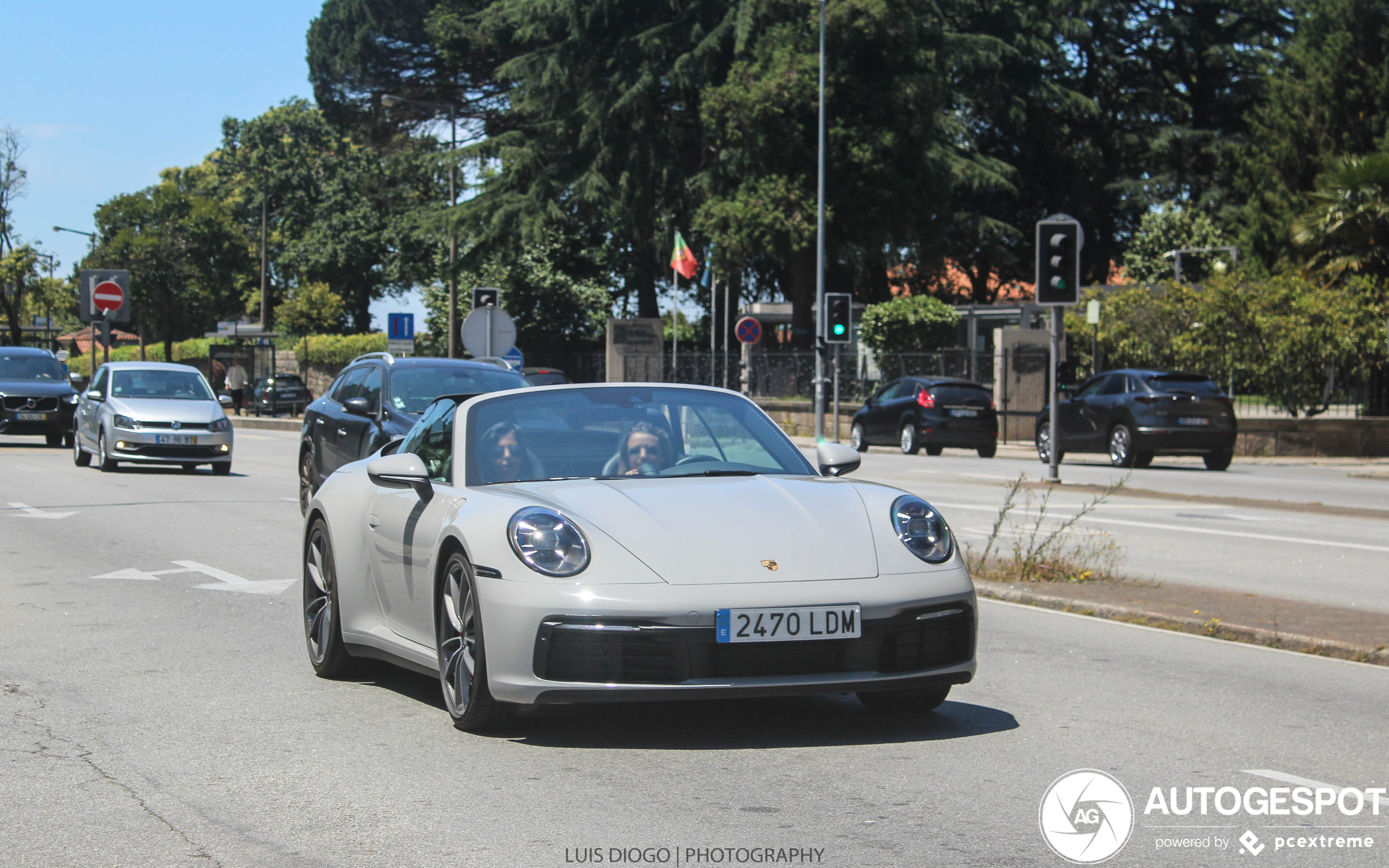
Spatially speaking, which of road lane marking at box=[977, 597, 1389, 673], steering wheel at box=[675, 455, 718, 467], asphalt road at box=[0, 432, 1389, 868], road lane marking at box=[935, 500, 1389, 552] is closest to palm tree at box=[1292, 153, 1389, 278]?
road lane marking at box=[935, 500, 1389, 552]

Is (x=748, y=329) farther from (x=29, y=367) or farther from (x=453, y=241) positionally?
(x=29, y=367)

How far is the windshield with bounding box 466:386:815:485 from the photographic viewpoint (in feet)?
21.4

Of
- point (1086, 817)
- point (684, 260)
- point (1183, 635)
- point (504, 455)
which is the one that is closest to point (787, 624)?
point (1086, 817)

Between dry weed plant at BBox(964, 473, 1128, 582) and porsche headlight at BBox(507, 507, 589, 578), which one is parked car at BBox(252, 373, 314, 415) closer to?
dry weed plant at BBox(964, 473, 1128, 582)

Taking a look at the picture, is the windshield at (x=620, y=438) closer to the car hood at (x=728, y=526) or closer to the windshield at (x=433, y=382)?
the car hood at (x=728, y=526)

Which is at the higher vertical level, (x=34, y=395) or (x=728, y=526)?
(x=728, y=526)

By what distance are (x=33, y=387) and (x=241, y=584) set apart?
1993cm

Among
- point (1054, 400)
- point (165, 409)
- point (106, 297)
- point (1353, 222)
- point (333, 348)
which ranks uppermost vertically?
point (1353, 222)

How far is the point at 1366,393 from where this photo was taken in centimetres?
3319

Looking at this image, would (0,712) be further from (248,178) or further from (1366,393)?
(248,178)

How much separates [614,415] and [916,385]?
2665 cm

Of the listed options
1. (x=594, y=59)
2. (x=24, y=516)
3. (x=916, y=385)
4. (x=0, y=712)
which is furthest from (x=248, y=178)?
(x=0, y=712)

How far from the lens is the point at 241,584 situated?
35.8 ft

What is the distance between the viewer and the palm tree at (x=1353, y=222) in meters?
35.5
